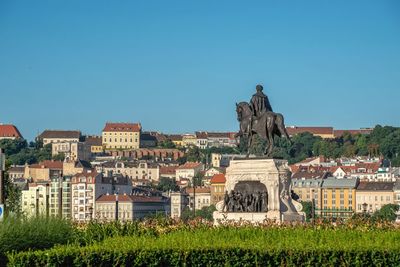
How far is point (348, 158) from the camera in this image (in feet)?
639

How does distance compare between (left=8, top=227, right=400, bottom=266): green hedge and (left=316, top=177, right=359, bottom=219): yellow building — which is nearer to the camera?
(left=8, top=227, right=400, bottom=266): green hedge

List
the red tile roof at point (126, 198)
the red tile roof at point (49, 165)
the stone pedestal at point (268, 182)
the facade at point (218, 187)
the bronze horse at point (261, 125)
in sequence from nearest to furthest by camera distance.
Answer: the stone pedestal at point (268, 182)
the bronze horse at point (261, 125)
the facade at point (218, 187)
the red tile roof at point (126, 198)
the red tile roof at point (49, 165)

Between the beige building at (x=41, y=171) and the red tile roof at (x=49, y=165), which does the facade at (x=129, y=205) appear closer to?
the beige building at (x=41, y=171)

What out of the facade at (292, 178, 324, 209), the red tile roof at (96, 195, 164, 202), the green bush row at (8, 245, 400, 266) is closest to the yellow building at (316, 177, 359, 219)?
the facade at (292, 178, 324, 209)

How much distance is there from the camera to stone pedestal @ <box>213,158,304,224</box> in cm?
3350

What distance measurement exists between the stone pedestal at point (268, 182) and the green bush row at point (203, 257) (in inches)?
504

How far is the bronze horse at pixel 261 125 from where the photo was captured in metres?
34.5

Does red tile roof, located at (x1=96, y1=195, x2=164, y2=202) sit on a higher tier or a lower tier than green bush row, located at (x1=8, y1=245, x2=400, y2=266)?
higher

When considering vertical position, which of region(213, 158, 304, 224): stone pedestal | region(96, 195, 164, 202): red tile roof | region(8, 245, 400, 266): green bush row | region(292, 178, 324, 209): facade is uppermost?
region(292, 178, 324, 209): facade

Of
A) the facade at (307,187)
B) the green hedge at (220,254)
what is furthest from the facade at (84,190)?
the green hedge at (220,254)

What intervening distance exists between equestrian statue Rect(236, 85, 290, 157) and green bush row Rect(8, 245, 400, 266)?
14.2 metres

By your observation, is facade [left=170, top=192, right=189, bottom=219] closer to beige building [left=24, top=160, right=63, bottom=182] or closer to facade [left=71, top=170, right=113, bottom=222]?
facade [left=71, top=170, right=113, bottom=222]

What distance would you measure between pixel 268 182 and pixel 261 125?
1.77 metres

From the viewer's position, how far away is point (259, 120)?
34.7 meters
